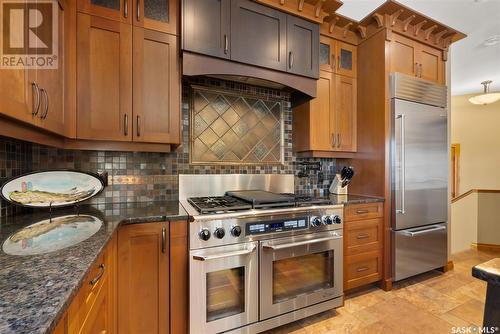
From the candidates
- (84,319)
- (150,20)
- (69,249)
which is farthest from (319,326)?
(150,20)

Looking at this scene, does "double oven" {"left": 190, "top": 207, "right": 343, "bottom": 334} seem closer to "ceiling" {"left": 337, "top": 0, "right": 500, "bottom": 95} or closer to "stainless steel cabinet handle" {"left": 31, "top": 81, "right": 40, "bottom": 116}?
"stainless steel cabinet handle" {"left": 31, "top": 81, "right": 40, "bottom": 116}

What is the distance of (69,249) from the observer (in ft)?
2.85

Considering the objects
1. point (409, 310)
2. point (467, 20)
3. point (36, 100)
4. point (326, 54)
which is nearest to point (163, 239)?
point (36, 100)

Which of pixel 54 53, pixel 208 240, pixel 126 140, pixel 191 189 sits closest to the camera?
pixel 54 53

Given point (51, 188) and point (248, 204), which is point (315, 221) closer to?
point (248, 204)

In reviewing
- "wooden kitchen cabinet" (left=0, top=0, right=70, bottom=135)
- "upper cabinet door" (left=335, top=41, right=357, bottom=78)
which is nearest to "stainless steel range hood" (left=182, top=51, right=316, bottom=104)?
"upper cabinet door" (left=335, top=41, right=357, bottom=78)

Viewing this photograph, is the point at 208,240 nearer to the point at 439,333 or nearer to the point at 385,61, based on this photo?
the point at 439,333

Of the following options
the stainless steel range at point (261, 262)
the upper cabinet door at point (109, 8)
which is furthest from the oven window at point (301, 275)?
the upper cabinet door at point (109, 8)

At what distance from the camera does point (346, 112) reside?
8.28 ft

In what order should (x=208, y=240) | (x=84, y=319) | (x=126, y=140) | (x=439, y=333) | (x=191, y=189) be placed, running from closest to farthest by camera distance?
(x=84, y=319) → (x=208, y=240) → (x=126, y=140) → (x=439, y=333) → (x=191, y=189)

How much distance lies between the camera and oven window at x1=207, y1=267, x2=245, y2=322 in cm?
150

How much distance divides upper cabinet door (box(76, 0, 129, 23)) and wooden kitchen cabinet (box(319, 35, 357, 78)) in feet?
5.73

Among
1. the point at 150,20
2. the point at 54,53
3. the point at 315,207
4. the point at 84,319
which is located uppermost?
the point at 150,20

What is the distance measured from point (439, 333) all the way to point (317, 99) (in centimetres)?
215
